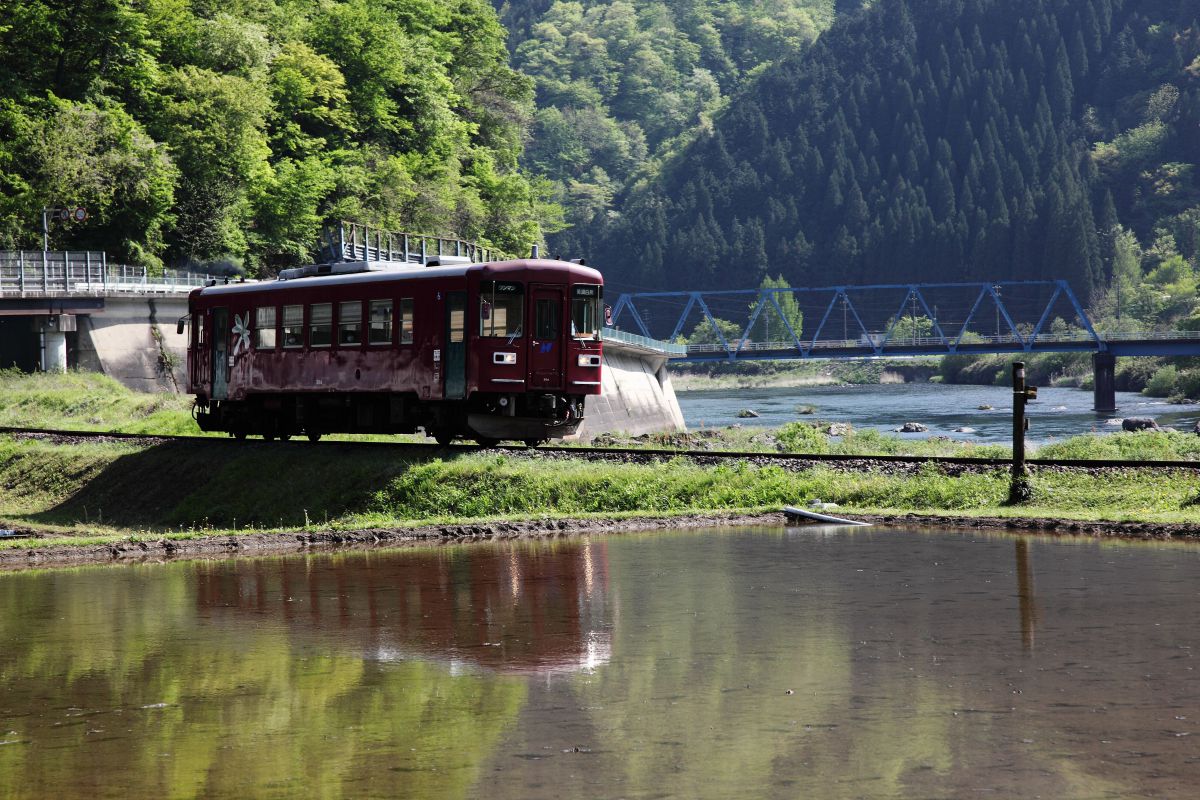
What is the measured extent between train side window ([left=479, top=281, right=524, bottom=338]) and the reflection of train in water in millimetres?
8068

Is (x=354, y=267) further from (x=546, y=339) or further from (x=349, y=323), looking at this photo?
(x=546, y=339)

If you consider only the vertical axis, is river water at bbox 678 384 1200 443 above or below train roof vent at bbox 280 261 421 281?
below

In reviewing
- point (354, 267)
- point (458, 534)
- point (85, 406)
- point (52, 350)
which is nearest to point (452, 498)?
point (458, 534)

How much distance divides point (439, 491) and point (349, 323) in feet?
17.4

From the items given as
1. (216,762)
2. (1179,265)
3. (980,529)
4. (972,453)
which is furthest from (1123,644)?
(1179,265)

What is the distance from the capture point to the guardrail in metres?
66.2

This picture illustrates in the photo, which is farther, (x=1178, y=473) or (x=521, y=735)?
(x=1178, y=473)

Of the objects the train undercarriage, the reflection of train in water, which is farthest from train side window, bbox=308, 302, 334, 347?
the reflection of train in water

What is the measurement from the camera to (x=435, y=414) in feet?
96.1

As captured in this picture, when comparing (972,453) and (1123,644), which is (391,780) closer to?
(1123,644)

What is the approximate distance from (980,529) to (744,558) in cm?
444

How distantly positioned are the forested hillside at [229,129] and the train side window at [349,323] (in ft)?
119

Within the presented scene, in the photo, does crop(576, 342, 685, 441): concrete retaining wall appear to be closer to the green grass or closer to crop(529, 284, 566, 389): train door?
the green grass

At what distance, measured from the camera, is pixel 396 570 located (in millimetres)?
17984
